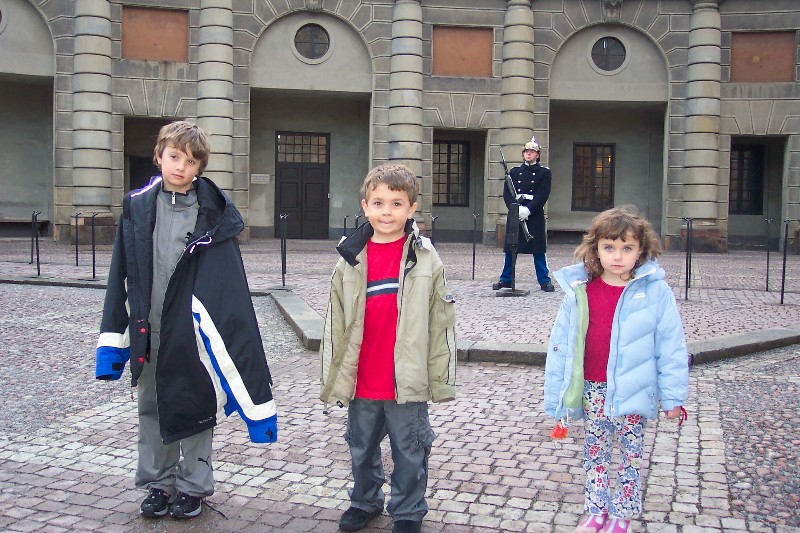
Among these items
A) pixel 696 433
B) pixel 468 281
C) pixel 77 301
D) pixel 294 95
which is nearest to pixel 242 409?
pixel 696 433

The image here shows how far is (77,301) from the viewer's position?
1148cm

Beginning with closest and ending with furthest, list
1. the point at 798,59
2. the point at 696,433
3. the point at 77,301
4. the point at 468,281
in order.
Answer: the point at 696,433 → the point at 77,301 → the point at 468,281 → the point at 798,59

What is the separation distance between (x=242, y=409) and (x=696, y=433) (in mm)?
3021

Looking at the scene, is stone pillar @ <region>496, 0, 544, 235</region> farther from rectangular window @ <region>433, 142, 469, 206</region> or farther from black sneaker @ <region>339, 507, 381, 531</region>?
black sneaker @ <region>339, 507, 381, 531</region>

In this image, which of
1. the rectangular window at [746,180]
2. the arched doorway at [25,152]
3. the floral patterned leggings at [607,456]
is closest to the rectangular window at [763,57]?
the rectangular window at [746,180]

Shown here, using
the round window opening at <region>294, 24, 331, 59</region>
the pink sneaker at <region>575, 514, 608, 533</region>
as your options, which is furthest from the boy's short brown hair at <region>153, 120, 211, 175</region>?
the round window opening at <region>294, 24, 331, 59</region>

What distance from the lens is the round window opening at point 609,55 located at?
2336cm

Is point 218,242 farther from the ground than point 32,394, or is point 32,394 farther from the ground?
point 218,242

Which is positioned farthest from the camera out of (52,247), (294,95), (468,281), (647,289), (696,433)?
(294,95)

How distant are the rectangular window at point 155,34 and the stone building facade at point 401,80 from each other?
0.16ft

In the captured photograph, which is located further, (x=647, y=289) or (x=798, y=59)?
(x=798, y=59)

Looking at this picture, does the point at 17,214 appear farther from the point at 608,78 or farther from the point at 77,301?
the point at 608,78

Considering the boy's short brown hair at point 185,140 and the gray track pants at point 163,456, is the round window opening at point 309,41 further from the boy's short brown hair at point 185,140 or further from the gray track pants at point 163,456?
the gray track pants at point 163,456

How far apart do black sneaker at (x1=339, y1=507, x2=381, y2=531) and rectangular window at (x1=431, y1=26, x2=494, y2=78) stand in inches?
784
